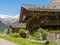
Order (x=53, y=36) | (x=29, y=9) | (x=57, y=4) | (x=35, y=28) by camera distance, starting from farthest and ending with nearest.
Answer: (x=57, y=4)
(x=35, y=28)
(x=29, y=9)
(x=53, y=36)

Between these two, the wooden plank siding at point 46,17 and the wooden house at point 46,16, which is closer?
the wooden house at point 46,16

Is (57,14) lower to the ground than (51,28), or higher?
higher

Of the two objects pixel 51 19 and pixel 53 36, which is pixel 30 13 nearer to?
pixel 51 19

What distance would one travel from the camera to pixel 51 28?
22.6 metres

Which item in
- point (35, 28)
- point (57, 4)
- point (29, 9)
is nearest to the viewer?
point (29, 9)

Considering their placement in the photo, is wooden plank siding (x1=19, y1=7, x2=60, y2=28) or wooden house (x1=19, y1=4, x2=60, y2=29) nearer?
wooden house (x1=19, y1=4, x2=60, y2=29)

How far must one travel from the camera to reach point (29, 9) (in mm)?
22000

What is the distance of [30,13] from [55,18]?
2.83 m

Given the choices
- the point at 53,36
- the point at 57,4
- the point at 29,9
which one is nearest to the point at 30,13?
the point at 29,9

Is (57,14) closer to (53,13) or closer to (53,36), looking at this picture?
(53,13)

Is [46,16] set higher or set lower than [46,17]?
higher

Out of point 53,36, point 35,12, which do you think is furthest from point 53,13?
point 53,36

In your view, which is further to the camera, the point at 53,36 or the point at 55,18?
the point at 55,18

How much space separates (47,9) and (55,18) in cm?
140
